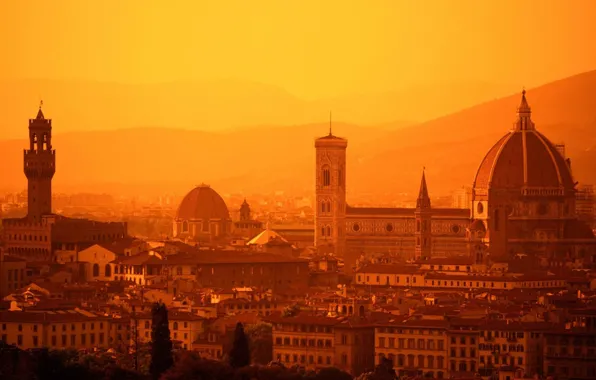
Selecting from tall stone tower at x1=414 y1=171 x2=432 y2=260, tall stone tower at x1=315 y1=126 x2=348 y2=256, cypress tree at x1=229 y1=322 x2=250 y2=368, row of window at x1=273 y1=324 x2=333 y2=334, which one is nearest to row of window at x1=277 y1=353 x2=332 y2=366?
row of window at x1=273 y1=324 x2=333 y2=334

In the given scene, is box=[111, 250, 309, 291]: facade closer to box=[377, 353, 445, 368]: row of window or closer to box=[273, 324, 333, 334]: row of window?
box=[273, 324, 333, 334]: row of window

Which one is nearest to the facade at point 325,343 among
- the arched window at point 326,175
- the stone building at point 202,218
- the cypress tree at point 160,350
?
the cypress tree at point 160,350

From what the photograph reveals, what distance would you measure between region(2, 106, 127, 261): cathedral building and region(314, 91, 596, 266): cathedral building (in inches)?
834

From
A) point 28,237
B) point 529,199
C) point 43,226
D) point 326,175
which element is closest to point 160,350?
point 43,226

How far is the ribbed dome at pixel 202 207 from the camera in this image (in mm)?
168125

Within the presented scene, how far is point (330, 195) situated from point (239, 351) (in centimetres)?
8254

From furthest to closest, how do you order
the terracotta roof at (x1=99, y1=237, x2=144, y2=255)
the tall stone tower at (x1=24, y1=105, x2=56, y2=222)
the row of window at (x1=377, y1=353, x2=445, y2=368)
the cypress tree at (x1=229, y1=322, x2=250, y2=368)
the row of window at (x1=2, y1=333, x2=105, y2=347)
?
the tall stone tower at (x1=24, y1=105, x2=56, y2=222)
the terracotta roof at (x1=99, y1=237, x2=144, y2=255)
the row of window at (x1=2, y1=333, x2=105, y2=347)
the row of window at (x1=377, y1=353, x2=445, y2=368)
the cypress tree at (x1=229, y1=322, x2=250, y2=368)

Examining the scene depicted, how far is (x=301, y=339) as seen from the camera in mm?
93562

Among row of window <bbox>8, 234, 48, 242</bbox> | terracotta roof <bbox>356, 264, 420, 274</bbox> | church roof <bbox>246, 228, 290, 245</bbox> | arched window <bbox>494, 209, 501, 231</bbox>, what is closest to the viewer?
terracotta roof <bbox>356, 264, 420, 274</bbox>

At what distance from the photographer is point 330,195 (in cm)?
Result: 16850

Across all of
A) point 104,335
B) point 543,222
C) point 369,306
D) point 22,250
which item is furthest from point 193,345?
point 543,222

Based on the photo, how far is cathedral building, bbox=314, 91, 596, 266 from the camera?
153 meters

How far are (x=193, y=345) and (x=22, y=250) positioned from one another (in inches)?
1676

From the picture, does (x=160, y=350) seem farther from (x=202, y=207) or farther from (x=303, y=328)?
(x=202, y=207)
